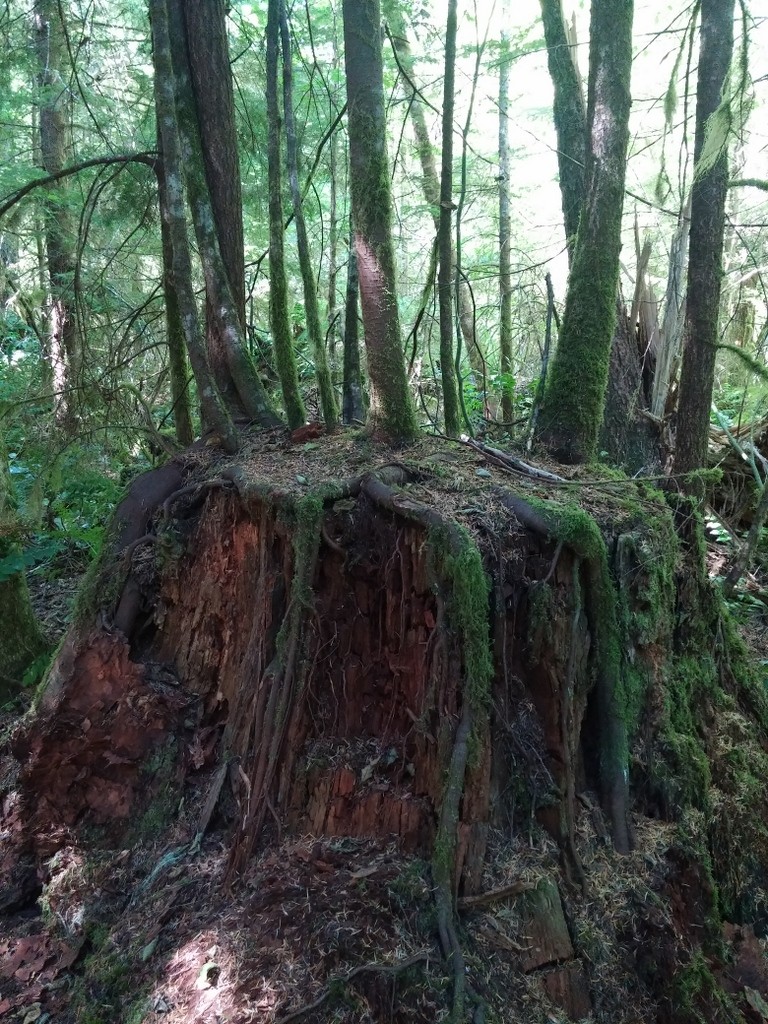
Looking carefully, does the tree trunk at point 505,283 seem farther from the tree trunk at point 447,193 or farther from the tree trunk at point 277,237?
the tree trunk at point 277,237

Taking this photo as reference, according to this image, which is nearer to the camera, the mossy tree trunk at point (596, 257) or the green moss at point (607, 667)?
the green moss at point (607, 667)

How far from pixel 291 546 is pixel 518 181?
14116mm

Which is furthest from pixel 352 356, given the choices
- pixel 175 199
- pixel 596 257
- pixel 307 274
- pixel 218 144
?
pixel 596 257

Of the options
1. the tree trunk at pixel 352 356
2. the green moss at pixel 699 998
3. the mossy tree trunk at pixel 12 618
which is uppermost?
the tree trunk at pixel 352 356

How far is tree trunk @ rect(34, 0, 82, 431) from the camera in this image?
235 inches

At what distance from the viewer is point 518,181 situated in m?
15.0

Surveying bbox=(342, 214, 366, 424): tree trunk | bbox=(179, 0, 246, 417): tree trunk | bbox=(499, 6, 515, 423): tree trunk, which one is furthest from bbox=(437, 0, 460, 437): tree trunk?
bbox=(179, 0, 246, 417): tree trunk

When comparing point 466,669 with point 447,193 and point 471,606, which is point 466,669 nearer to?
point 471,606

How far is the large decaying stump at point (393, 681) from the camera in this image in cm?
318

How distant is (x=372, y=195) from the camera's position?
4.09 m

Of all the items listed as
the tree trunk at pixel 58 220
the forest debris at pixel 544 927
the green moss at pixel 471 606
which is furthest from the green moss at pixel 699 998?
the tree trunk at pixel 58 220

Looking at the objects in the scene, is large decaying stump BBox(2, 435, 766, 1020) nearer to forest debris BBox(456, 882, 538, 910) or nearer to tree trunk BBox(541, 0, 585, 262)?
forest debris BBox(456, 882, 538, 910)

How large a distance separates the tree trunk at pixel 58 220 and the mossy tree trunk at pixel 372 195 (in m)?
2.81

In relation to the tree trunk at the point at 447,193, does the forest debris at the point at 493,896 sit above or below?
below
